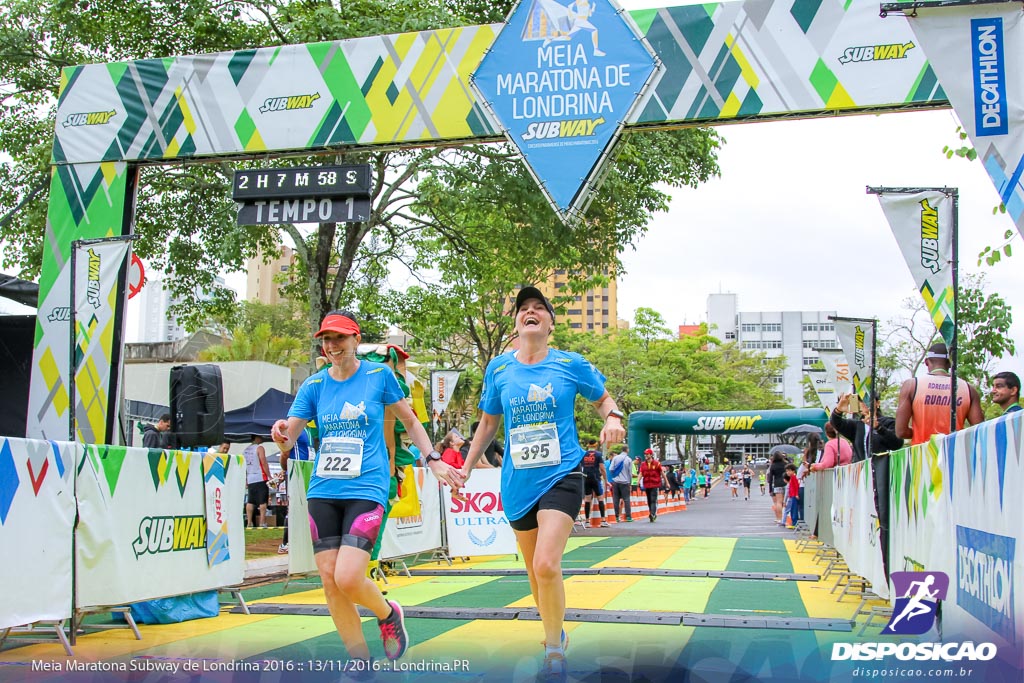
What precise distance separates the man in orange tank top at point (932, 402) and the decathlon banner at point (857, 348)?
2.48 meters

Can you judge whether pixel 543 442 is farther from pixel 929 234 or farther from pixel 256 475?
pixel 256 475

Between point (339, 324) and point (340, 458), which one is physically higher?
point (339, 324)

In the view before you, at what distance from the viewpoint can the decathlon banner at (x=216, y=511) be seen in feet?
25.8

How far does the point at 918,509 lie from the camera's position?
6199 millimetres

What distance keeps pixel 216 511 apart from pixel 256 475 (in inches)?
326

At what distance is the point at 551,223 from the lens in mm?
14070

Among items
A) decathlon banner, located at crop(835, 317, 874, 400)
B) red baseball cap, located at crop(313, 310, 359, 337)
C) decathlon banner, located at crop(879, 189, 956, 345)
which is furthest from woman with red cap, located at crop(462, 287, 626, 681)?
decathlon banner, located at crop(835, 317, 874, 400)

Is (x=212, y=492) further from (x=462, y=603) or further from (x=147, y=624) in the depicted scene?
(x=462, y=603)

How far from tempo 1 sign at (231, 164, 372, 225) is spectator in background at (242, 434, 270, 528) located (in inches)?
246

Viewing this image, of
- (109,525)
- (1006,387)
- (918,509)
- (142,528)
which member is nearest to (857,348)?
(1006,387)

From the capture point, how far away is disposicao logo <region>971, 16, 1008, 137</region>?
19.0 feet

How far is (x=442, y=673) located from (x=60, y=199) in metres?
7.72

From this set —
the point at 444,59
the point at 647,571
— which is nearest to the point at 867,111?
the point at 444,59

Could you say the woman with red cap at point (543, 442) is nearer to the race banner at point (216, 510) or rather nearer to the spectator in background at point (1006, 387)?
the race banner at point (216, 510)
